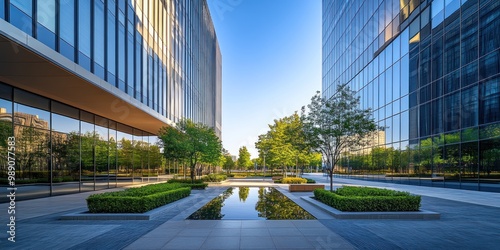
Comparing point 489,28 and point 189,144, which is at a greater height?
point 489,28

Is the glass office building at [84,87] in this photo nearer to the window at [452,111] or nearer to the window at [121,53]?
the window at [121,53]

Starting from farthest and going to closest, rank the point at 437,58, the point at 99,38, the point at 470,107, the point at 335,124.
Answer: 1. the point at 437,58
2. the point at 470,107
3. the point at 99,38
4. the point at 335,124

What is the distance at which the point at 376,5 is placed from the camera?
125 feet

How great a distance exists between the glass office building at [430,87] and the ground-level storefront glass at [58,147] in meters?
25.1

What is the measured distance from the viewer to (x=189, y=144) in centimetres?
2728

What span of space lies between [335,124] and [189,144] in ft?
46.0

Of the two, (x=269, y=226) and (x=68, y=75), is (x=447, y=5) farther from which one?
(x=68, y=75)

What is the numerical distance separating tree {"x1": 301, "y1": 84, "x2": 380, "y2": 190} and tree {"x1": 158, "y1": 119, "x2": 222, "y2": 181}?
1234 cm

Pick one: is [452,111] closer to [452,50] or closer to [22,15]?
[452,50]

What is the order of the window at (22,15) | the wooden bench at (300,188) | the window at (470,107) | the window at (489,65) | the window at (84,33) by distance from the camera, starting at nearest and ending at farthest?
1. the window at (22,15)
2. the window at (84,33)
3. the window at (489,65)
4. the wooden bench at (300,188)
5. the window at (470,107)

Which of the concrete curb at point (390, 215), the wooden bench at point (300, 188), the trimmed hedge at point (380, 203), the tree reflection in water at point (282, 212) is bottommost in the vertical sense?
the wooden bench at point (300, 188)

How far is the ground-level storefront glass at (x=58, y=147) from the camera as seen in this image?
18078mm

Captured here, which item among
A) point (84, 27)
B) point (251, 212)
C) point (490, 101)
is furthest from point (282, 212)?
point (490, 101)

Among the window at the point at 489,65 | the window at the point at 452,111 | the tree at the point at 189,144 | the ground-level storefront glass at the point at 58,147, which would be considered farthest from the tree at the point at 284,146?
the ground-level storefront glass at the point at 58,147
